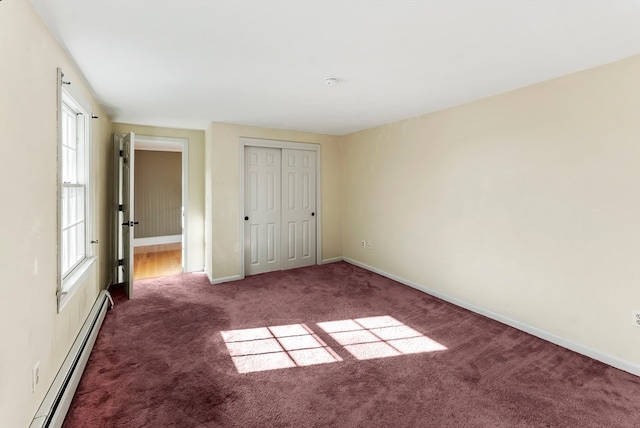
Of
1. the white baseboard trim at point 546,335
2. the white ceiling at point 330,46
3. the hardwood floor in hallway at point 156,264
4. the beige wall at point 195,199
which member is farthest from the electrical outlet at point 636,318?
the hardwood floor in hallway at point 156,264

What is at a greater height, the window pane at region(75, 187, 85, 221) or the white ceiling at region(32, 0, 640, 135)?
the white ceiling at region(32, 0, 640, 135)

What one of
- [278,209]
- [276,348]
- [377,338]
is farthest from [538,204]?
[278,209]

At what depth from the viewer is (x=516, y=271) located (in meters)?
3.04

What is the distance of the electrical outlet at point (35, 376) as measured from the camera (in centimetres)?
163

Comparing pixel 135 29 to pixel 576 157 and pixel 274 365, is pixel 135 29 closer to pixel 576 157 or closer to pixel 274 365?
pixel 274 365

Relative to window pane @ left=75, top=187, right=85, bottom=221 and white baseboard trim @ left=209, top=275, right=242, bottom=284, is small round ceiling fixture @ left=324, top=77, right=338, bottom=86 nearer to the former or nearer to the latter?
window pane @ left=75, top=187, right=85, bottom=221

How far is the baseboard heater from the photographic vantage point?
169 centimetres

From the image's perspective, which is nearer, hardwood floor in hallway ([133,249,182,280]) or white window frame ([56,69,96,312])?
white window frame ([56,69,96,312])

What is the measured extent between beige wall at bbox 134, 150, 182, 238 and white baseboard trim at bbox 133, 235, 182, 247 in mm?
79

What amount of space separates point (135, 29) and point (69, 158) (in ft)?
5.25

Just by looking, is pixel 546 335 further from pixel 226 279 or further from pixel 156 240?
pixel 156 240

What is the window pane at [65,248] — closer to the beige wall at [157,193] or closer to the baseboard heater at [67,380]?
the baseboard heater at [67,380]

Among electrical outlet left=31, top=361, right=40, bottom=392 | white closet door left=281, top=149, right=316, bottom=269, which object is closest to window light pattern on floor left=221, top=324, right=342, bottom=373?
electrical outlet left=31, top=361, right=40, bottom=392

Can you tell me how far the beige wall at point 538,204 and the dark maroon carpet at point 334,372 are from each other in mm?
347
